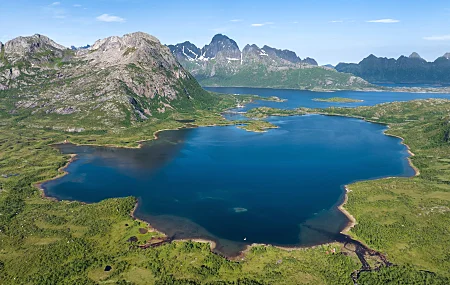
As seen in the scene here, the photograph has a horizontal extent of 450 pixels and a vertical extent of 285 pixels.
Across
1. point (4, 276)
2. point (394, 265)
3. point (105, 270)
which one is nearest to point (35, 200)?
point (4, 276)

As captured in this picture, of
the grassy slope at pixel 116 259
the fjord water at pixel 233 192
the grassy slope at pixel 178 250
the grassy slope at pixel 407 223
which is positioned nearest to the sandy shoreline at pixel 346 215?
the grassy slope at pixel 407 223

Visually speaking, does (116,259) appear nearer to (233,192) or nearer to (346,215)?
(233,192)

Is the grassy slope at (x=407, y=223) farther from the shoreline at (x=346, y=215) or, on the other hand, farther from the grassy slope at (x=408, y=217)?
the shoreline at (x=346, y=215)

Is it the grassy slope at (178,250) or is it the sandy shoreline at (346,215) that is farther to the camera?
the sandy shoreline at (346,215)

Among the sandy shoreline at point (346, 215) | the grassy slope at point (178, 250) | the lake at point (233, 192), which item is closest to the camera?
the grassy slope at point (178, 250)

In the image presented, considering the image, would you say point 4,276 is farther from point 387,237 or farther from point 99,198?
point 387,237

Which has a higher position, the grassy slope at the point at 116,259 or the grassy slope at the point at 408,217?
the grassy slope at the point at 408,217

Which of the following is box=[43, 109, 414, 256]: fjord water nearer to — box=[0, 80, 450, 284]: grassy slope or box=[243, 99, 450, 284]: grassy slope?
box=[0, 80, 450, 284]: grassy slope

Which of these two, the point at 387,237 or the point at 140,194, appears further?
the point at 140,194

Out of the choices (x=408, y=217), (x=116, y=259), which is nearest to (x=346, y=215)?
(x=408, y=217)

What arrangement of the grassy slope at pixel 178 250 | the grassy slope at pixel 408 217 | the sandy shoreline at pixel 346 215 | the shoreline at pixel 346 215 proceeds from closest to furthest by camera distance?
1. the grassy slope at pixel 178 250
2. the grassy slope at pixel 408 217
3. the shoreline at pixel 346 215
4. the sandy shoreline at pixel 346 215

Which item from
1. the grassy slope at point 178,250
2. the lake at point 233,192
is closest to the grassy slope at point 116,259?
the grassy slope at point 178,250
